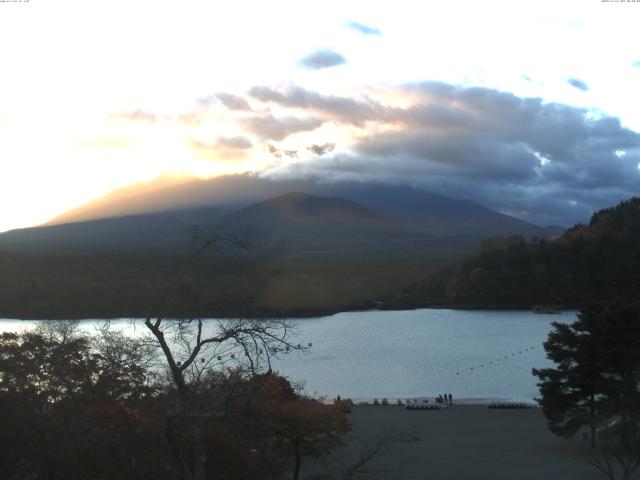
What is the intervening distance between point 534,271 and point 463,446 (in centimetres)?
7173

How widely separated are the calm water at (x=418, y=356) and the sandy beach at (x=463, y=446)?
4601 mm

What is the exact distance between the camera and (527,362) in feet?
149

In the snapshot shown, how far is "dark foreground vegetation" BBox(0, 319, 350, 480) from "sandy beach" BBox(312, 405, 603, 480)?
5140 mm

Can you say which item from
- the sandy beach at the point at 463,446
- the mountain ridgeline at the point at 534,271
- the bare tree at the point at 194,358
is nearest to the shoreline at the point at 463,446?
the sandy beach at the point at 463,446

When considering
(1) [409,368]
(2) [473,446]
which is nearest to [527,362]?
Answer: (1) [409,368]

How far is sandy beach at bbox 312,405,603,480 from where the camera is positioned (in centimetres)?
1686

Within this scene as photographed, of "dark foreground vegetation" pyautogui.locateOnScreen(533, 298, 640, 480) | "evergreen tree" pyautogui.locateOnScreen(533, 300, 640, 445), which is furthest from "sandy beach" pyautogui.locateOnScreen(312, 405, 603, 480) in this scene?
"evergreen tree" pyautogui.locateOnScreen(533, 300, 640, 445)

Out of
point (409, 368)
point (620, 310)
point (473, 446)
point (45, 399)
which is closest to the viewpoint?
point (45, 399)

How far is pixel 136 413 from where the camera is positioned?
28.7 feet

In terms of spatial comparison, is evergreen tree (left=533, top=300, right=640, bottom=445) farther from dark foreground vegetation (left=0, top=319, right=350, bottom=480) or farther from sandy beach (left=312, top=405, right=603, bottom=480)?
dark foreground vegetation (left=0, top=319, right=350, bottom=480)

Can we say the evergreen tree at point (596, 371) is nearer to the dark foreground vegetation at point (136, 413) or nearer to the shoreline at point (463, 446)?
the shoreline at point (463, 446)

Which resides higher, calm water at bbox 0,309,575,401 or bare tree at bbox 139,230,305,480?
bare tree at bbox 139,230,305,480

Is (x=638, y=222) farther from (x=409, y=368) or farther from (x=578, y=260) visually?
(x=409, y=368)

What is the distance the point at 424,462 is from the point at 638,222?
8360 cm
